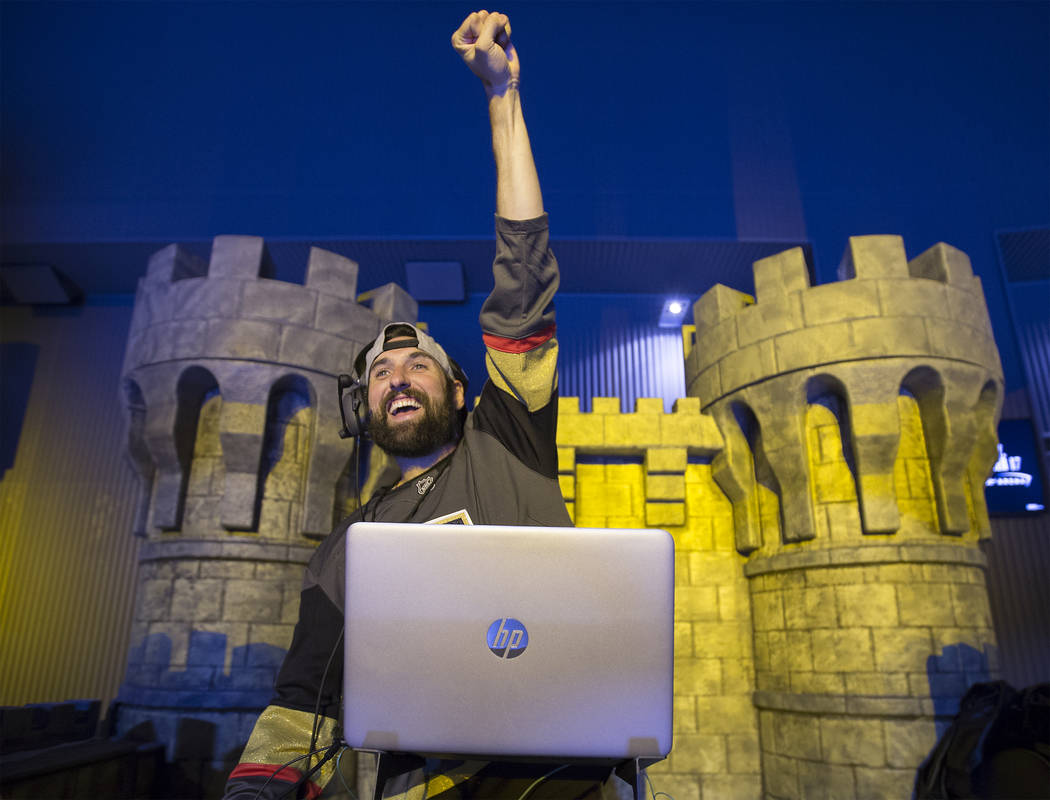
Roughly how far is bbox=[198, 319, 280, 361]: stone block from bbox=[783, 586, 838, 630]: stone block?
5.07 m

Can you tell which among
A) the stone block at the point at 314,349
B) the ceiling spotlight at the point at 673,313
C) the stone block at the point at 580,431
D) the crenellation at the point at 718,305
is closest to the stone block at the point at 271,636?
the stone block at the point at 314,349

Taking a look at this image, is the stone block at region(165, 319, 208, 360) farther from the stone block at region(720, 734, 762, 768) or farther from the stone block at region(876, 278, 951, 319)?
the stone block at region(876, 278, 951, 319)

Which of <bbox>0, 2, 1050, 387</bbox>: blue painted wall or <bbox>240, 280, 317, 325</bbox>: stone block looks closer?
<bbox>240, 280, 317, 325</bbox>: stone block

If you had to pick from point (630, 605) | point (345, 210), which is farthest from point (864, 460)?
point (345, 210)

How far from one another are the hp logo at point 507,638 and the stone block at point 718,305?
18.6ft

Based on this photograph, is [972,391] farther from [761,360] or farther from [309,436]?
[309,436]

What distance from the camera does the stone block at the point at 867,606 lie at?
16.5 feet

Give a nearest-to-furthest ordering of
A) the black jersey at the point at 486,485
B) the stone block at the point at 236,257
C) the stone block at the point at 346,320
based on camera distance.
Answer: the black jersey at the point at 486,485 → the stone block at the point at 236,257 → the stone block at the point at 346,320

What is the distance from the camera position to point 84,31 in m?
6.44

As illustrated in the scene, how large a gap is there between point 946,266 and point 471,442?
5.56m

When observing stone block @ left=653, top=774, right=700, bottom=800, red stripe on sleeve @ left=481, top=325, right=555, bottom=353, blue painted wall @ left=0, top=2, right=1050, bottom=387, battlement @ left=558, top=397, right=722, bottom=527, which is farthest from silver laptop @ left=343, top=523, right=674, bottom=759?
blue painted wall @ left=0, top=2, right=1050, bottom=387

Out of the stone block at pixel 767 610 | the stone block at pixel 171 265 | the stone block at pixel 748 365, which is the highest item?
the stone block at pixel 171 265

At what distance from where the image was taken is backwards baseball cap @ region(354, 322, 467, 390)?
2.20 m

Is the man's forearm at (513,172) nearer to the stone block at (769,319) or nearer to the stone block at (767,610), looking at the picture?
the stone block at (769,319)
